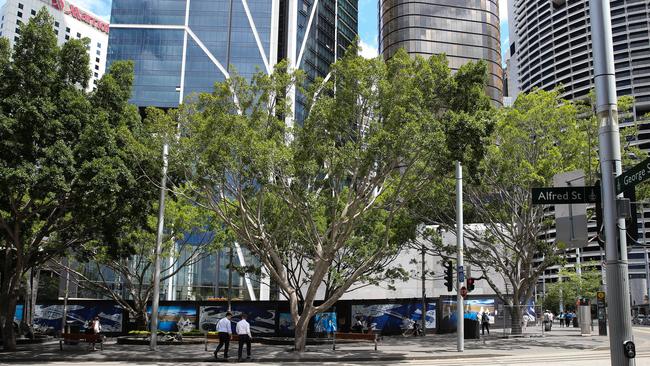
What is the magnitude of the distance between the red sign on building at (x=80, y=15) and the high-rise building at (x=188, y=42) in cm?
6205

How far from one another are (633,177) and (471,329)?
25.6m

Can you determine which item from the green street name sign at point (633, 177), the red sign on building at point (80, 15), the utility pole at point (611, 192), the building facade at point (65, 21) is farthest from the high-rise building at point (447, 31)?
the red sign on building at point (80, 15)

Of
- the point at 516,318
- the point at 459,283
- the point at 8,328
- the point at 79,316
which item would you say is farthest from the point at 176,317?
the point at 516,318

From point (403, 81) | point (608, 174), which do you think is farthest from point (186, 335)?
point (608, 174)

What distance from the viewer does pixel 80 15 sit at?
15575cm

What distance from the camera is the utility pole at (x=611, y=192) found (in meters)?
6.82

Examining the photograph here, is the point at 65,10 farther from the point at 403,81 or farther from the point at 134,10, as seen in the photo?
the point at 403,81

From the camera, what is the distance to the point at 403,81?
20297 millimetres

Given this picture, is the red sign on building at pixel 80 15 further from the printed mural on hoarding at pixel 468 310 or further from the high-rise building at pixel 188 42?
the printed mural on hoarding at pixel 468 310

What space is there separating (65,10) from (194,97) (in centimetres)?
14661

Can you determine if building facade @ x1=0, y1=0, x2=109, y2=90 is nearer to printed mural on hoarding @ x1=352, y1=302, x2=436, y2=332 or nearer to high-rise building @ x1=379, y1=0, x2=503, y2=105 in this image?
high-rise building @ x1=379, y1=0, x2=503, y2=105

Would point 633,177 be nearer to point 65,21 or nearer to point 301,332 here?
point 301,332

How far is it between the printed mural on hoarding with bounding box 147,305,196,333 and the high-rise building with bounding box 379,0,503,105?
62008 millimetres

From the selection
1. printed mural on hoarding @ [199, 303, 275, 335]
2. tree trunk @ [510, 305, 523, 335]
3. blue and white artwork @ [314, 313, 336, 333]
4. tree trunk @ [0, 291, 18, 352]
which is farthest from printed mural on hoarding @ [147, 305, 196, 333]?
tree trunk @ [510, 305, 523, 335]
